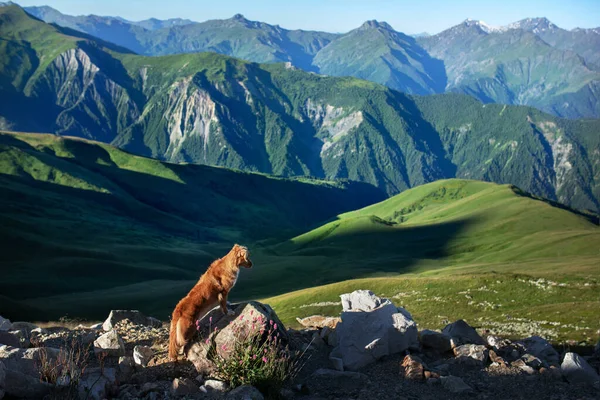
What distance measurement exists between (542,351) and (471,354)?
17.5 ft

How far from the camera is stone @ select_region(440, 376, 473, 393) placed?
15797mm

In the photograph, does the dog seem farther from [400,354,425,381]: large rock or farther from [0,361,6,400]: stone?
[400,354,425,381]: large rock

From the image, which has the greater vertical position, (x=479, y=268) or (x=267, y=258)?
(x=479, y=268)

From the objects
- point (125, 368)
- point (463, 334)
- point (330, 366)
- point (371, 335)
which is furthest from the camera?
point (463, 334)

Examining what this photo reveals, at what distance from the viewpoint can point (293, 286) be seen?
336 ft

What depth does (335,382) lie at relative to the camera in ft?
53.9

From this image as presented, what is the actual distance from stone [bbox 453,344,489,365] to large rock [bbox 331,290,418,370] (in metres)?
1.66

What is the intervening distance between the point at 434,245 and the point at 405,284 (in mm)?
94803

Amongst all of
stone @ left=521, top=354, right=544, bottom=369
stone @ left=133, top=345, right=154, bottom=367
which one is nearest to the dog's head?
stone @ left=133, top=345, right=154, bottom=367

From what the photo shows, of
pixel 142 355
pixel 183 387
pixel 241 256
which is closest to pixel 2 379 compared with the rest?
pixel 183 387

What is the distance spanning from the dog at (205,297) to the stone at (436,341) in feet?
28.2

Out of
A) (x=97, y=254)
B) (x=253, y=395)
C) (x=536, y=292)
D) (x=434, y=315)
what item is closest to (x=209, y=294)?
(x=253, y=395)

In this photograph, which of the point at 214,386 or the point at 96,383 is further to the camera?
the point at 214,386

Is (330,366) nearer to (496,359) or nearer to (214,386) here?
(214,386)
